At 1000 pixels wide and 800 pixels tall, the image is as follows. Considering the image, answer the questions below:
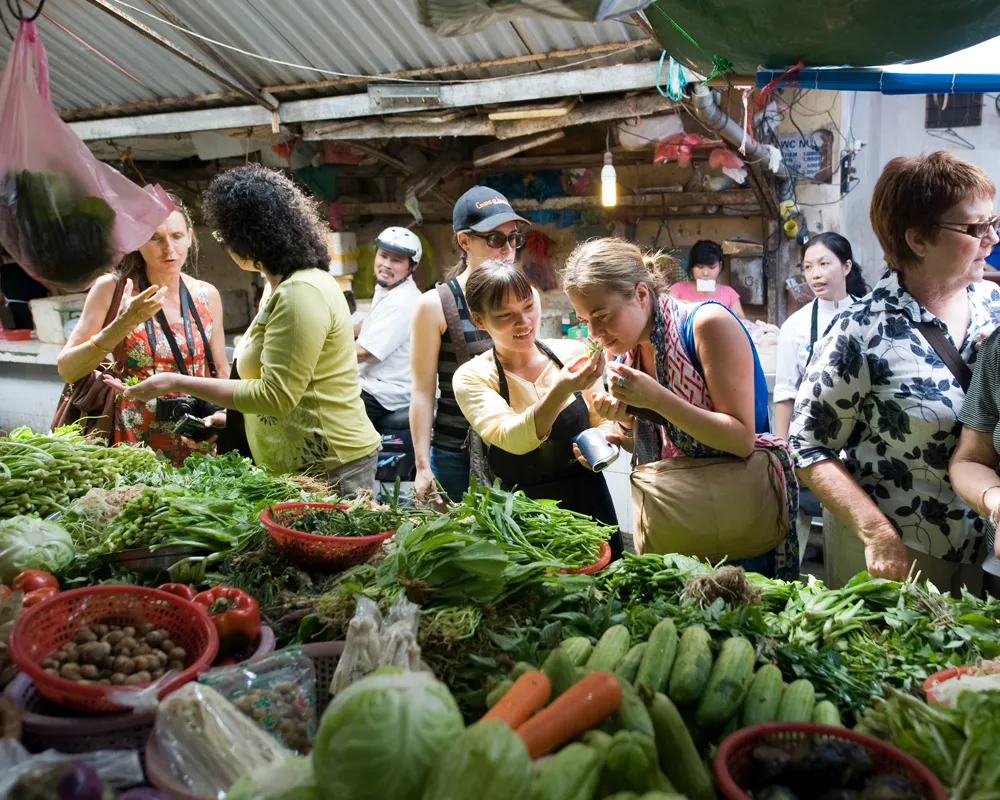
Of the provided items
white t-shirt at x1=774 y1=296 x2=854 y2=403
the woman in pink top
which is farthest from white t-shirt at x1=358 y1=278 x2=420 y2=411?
white t-shirt at x1=774 y1=296 x2=854 y2=403

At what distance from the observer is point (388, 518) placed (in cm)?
262

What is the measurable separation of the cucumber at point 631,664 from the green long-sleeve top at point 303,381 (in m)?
1.98

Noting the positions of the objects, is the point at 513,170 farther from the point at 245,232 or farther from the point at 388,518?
the point at 388,518

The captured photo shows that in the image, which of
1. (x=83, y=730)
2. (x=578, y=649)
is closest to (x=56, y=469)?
(x=83, y=730)

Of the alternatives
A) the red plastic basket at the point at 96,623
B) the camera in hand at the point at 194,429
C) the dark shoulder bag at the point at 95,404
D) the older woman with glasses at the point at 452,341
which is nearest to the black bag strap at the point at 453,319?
the older woman with glasses at the point at 452,341

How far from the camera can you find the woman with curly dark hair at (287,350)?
3.23m

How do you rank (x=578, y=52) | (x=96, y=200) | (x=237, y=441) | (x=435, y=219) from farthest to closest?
(x=435, y=219), (x=578, y=52), (x=237, y=441), (x=96, y=200)

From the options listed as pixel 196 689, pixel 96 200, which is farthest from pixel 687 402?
pixel 96 200

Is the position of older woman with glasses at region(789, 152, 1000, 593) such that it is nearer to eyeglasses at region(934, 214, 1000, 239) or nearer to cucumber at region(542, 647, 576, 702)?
eyeglasses at region(934, 214, 1000, 239)

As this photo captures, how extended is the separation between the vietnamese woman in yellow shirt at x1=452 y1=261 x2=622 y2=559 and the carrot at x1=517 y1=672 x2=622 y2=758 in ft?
5.31

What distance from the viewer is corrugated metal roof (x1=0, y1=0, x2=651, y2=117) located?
520cm

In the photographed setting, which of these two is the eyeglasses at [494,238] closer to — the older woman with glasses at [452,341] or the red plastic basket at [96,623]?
the older woman with glasses at [452,341]

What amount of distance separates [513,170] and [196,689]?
7.11 metres

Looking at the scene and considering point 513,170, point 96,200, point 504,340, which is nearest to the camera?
point 96,200
